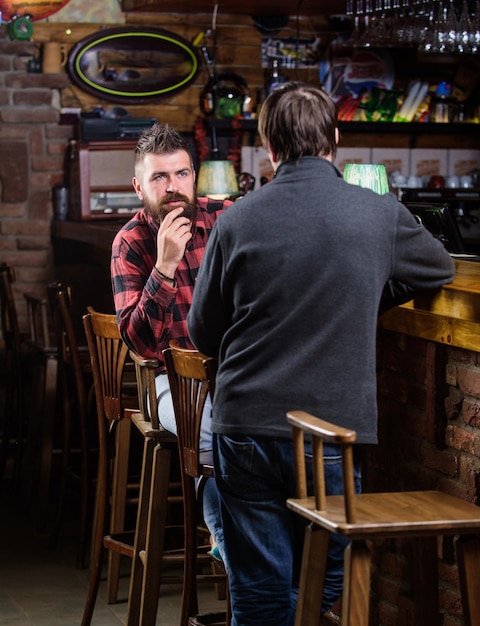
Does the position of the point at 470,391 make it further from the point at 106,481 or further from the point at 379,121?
the point at 379,121

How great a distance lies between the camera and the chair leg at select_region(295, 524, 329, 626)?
2.26 meters

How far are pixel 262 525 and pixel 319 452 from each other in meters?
0.36

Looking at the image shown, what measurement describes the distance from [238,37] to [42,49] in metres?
1.19

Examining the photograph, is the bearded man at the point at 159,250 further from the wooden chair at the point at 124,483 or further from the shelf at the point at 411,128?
the shelf at the point at 411,128

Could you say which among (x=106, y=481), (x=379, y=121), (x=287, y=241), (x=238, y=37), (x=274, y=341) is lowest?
(x=106, y=481)

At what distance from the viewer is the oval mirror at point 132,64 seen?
653 centimetres

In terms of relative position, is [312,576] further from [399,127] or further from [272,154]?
[399,127]

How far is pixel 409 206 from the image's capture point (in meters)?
3.46

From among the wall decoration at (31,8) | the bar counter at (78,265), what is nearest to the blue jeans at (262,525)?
the bar counter at (78,265)


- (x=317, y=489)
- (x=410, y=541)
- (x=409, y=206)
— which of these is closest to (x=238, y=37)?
(x=409, y=206)

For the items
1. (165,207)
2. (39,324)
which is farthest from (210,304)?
(39,324)

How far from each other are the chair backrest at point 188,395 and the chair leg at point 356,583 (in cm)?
68

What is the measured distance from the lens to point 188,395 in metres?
2.83

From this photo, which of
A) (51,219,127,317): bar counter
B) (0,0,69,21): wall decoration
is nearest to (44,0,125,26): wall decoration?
(0,0,69,21): wall decoration
